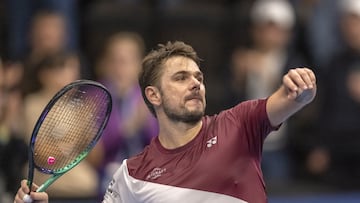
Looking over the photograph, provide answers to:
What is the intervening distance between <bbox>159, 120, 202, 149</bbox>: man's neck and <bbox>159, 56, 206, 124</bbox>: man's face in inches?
1.6

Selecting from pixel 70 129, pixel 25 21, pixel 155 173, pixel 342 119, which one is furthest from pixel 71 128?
pixel 25 21

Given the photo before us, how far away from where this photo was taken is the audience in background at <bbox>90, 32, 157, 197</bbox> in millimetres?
9148

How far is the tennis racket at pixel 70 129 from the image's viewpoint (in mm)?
6363

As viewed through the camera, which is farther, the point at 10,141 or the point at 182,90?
the point at 10,141

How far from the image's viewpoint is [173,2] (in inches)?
442

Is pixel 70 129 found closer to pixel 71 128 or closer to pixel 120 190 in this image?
pixel 71 128

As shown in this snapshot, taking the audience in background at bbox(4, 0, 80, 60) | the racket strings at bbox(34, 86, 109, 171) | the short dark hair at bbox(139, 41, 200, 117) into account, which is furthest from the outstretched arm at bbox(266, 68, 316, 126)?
the audience in background at bbox(4, 0, 80, 60)

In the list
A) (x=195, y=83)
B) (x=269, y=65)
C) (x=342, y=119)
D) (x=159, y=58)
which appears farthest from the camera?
(x=269, y=65)

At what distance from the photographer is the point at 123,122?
9227mm

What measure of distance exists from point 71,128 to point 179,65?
2.48 feet

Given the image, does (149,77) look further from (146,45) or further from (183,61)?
(146,45)

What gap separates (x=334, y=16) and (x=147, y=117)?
106 inches

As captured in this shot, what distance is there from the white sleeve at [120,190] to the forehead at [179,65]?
1.94 ft

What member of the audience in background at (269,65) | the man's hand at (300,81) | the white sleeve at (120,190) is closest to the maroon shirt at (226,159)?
the white sleeve at (120,190)
